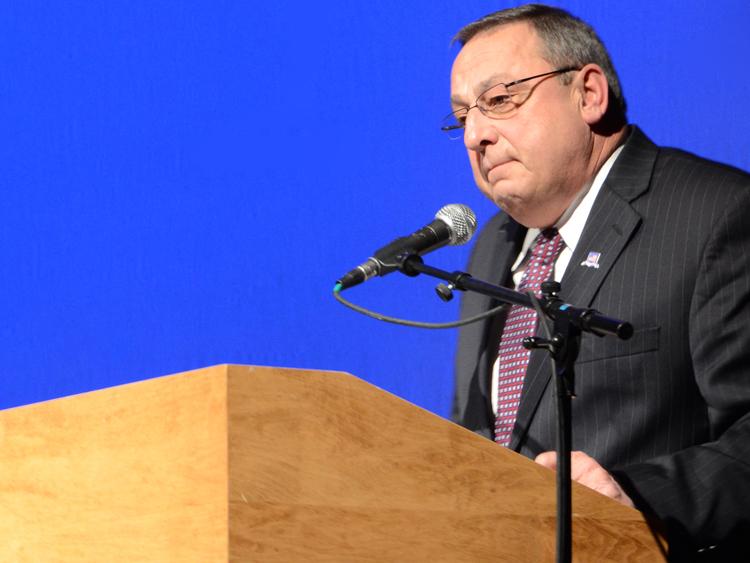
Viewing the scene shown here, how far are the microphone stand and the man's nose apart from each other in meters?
0.87

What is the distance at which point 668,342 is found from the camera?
6.60ft

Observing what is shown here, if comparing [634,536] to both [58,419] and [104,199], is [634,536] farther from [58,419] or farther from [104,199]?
[104,199]

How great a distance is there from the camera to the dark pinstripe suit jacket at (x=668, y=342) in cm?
189

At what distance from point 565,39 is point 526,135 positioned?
281 mm

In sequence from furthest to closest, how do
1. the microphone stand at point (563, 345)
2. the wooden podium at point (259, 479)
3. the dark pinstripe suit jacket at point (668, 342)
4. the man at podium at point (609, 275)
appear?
the dark pinstripe suit jacket at point (668, 342), the man at podium at point (609, 275), the microphone stand at point (563, 345), the wooden podium at point (259, 479)

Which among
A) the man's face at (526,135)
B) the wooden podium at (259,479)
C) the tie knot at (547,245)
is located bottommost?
the wooden podium at (259,479)

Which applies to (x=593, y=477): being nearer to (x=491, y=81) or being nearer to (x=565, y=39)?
(x=491, y=81)

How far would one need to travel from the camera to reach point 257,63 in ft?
9.21

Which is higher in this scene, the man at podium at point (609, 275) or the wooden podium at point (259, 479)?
the man at podium at point (609, 275)

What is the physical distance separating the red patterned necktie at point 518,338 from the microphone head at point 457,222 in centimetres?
37

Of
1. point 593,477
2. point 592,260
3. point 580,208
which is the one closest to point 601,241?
point 592,260

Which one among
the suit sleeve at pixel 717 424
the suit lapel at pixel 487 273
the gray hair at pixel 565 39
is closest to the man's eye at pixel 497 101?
the gray hair at pixel 565 39

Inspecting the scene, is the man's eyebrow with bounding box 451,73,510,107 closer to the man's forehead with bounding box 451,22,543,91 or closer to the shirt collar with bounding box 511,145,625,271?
the man's forehead with bounding box 451,22,543,91

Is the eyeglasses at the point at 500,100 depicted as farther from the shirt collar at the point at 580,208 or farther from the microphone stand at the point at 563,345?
the microphone stand at the point at 563,345
